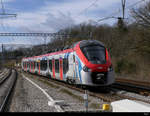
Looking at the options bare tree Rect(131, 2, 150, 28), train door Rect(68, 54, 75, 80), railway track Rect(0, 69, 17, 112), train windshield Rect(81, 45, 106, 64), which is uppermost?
bare tree Rect(131, 2, 150, 28)

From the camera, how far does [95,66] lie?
1326cm

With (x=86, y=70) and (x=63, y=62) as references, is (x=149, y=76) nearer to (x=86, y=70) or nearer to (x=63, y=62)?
(x=63, y=62)

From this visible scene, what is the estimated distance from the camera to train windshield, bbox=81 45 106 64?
1364cm

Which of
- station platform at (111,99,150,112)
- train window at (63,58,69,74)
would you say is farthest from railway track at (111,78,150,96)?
station platform at (111,99,150,112)

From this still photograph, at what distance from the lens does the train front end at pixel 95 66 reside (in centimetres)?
1319

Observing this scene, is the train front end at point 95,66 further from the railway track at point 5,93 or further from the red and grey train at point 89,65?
the railway track at point 5,93

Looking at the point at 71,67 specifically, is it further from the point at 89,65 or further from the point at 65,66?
the point at 89,65

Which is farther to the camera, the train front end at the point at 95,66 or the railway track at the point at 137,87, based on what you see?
the railway track at the point at 137,87

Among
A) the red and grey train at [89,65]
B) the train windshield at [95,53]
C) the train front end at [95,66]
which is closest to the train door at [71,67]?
the red and grey train at [89,65]

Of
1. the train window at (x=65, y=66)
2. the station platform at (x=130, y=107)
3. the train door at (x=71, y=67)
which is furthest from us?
the train window at (x=65, y=66)

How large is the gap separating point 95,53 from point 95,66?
3.53ft

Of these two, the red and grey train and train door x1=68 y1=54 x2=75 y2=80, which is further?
train door x1=68 y1=54 x2=75 y2=80

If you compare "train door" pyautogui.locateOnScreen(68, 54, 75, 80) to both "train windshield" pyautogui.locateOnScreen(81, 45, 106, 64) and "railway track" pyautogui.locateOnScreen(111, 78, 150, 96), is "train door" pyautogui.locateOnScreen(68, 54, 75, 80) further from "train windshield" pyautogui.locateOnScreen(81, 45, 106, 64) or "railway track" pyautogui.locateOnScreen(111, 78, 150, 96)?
"railway track" pyautogui.locateOnScreen(111, 78, 150, 96)

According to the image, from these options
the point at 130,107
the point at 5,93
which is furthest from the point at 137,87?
the point at 130,107
